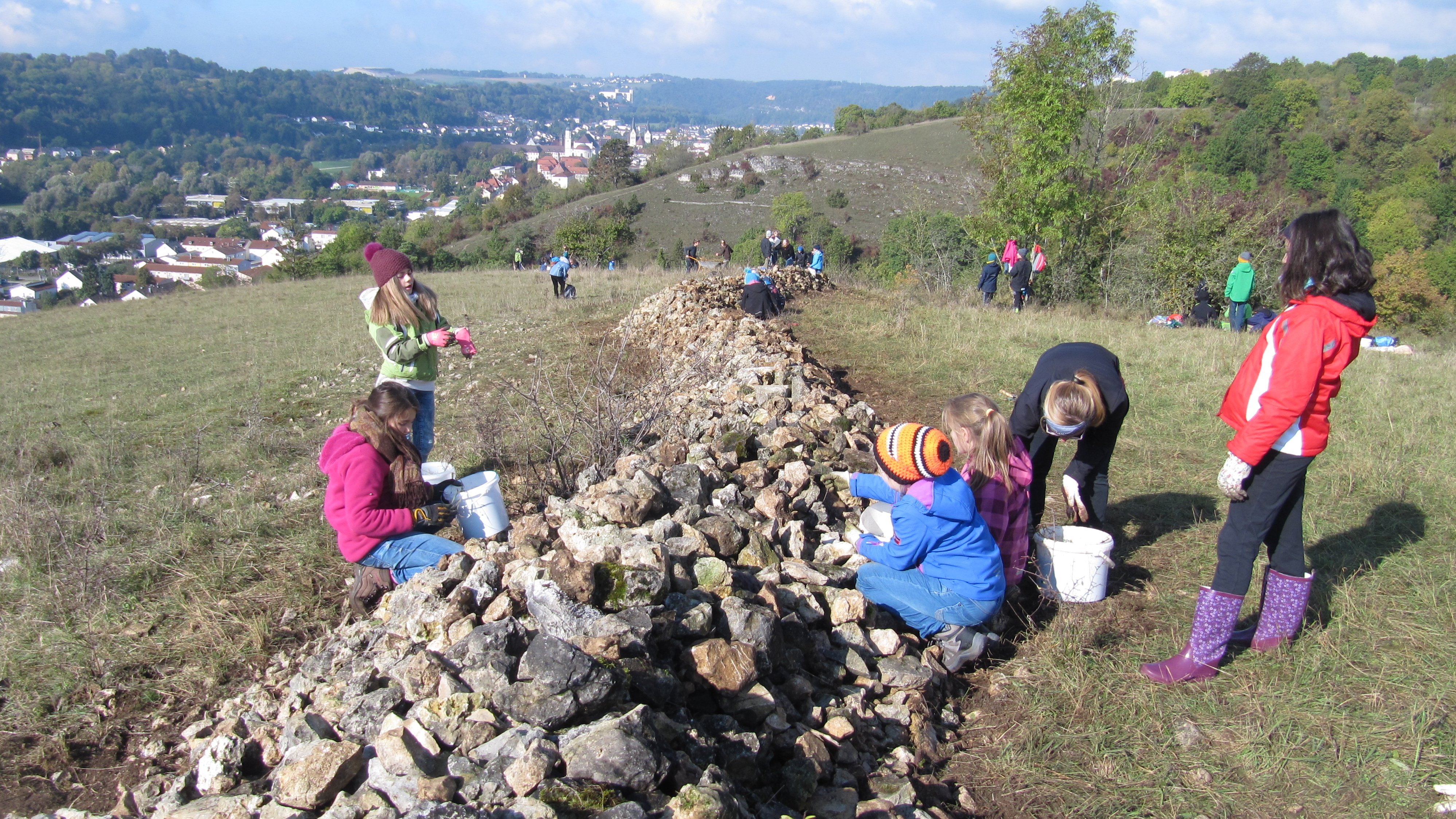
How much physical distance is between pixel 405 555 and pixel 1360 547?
481 centimetres

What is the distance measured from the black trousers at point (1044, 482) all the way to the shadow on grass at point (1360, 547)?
3.02ft

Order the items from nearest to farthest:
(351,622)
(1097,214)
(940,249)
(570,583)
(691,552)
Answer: (570,583) < (691,552) < (351,622) < (1097,214) < (940,249)

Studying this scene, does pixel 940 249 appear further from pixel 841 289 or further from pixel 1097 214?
pixel 841 289

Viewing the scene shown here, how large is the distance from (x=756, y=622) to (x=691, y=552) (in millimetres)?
568

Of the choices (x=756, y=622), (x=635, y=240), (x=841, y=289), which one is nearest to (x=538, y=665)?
(x=756, y=622)

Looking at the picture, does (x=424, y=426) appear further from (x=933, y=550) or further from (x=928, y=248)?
(x=928, y=248)

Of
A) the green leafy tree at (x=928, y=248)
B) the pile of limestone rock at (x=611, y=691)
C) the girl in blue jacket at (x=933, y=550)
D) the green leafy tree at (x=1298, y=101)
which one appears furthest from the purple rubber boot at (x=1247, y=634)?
the green leafy tree at (x=1298, y=101)

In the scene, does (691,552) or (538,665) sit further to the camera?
(691,552)

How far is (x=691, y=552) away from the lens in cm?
314

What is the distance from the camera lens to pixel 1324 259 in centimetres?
257

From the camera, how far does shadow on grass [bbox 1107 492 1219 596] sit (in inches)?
152

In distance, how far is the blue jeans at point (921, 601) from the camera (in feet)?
9.75

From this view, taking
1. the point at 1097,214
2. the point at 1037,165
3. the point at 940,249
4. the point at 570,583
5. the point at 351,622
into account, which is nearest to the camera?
the point at 570,583

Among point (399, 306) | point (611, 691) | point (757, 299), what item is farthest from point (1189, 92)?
point (611, 691)
